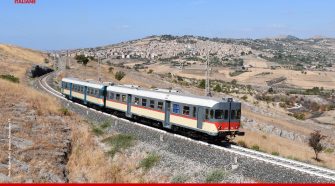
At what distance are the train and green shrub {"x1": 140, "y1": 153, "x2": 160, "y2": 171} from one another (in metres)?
5.74

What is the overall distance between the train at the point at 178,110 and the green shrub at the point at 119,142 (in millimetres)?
4002

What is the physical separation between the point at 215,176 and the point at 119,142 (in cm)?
916

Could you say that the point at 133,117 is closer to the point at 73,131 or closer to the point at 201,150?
the point at 73,131

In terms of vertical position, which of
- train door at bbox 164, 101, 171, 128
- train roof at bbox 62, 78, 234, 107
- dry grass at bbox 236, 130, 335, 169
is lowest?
dry grass at bbox 236, 130, 335, 169

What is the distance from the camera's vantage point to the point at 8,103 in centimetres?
3481

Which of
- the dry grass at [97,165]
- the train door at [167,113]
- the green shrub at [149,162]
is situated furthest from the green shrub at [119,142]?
the train door at [167,113]

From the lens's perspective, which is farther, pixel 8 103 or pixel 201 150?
pixel 8 103

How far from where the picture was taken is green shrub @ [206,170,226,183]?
1877cm

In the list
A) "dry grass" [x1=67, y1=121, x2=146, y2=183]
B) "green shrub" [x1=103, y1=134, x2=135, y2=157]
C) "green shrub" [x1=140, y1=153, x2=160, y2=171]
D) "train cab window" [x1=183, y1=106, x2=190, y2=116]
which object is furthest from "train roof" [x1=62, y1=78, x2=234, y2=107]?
"green shrub" [x1=140, y1=153, x2=160, y2=171]

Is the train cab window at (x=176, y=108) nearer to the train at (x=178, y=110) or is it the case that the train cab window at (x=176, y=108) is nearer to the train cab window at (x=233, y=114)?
the train at (x=178, y=110)

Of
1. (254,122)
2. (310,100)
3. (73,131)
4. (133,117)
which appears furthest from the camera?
(310,100)

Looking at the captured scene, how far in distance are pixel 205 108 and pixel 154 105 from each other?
20.3ft

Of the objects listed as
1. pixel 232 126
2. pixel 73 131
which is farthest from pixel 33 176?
pixel 232 126

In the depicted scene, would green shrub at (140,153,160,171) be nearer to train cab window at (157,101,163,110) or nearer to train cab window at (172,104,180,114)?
train cab window at (172,104,180,114)
